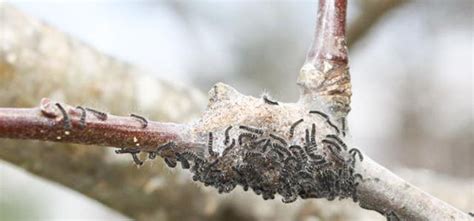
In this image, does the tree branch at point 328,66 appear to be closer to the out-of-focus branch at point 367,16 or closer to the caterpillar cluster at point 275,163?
the caterpillar cluster at point 275,163

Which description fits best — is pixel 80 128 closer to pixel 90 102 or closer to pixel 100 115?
pixel 100 115

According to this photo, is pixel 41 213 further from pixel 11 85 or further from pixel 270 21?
pixel 11 85

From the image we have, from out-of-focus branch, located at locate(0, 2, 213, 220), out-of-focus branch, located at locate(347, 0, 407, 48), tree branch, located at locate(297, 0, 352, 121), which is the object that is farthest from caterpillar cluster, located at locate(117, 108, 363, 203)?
out-of-focus branch, located at locate(347, 0, 407, 48)

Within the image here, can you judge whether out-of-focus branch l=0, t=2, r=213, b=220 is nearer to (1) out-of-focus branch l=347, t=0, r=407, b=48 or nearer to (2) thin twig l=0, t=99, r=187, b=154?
(1) out-of-focus branch l=347, t=0, r=407, b=48

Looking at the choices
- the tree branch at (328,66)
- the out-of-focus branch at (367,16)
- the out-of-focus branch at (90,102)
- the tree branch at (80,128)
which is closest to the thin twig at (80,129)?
the tree branch at (80,128)

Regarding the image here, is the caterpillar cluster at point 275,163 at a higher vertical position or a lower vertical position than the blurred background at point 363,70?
lower

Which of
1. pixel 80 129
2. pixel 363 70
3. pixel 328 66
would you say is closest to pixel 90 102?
pixel 328 66

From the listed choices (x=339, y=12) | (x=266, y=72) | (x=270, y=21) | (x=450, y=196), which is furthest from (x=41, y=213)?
(x=339, y=12)
